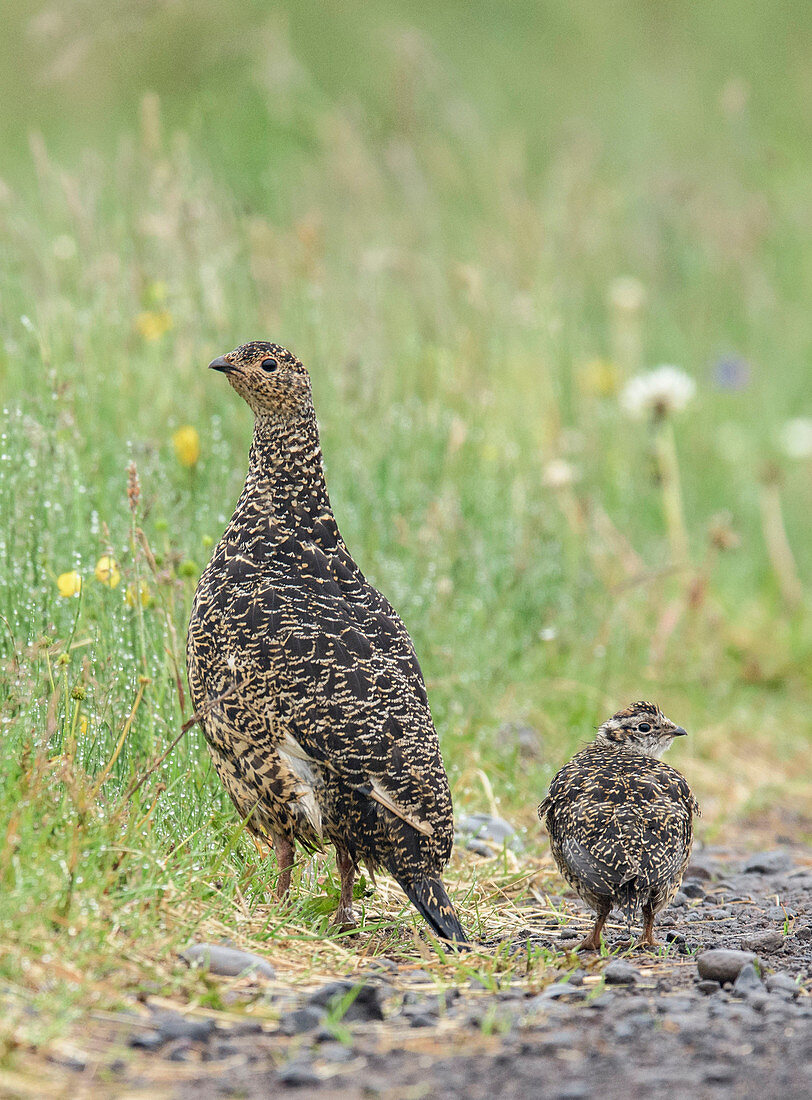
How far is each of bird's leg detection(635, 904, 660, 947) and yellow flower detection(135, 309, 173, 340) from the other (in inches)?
145

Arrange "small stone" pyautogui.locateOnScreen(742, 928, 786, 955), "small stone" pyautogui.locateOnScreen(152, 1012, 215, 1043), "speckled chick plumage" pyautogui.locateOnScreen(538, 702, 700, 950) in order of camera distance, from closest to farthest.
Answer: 1. "small stone" pyautogui.locateOnScreen(152, 1012, 215, 1043)
2. "small stone" pyautogui.locateOnScreen(742, 928, 786, 955)
3. "speckled chick plumage" pyautogui.locateOnScreen(538, 702, 700, 950)

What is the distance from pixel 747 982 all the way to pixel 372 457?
3523 mm

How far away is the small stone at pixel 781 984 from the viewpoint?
130 inches

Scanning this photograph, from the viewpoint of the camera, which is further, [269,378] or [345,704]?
[269,378]

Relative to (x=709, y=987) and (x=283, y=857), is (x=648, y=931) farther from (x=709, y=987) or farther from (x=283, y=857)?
(x=283, y=857)

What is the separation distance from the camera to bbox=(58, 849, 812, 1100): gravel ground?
2633mm

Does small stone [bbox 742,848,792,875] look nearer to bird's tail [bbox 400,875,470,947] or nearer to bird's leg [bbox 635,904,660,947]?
bird's leg [bbox 635,904,660,947]

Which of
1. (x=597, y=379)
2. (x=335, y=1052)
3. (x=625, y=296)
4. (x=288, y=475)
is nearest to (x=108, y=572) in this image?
(x=288, y=475)

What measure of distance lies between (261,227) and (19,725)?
423cm

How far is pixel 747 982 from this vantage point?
3.31m

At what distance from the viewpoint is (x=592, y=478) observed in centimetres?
814

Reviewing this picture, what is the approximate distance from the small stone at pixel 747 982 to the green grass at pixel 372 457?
96 cm

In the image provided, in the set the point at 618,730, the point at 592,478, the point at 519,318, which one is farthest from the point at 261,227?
the point at 618,730

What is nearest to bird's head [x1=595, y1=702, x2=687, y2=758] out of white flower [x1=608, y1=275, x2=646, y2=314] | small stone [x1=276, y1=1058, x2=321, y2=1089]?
small stone [x1=276, y1=1058, x2=321, y2=1089]
